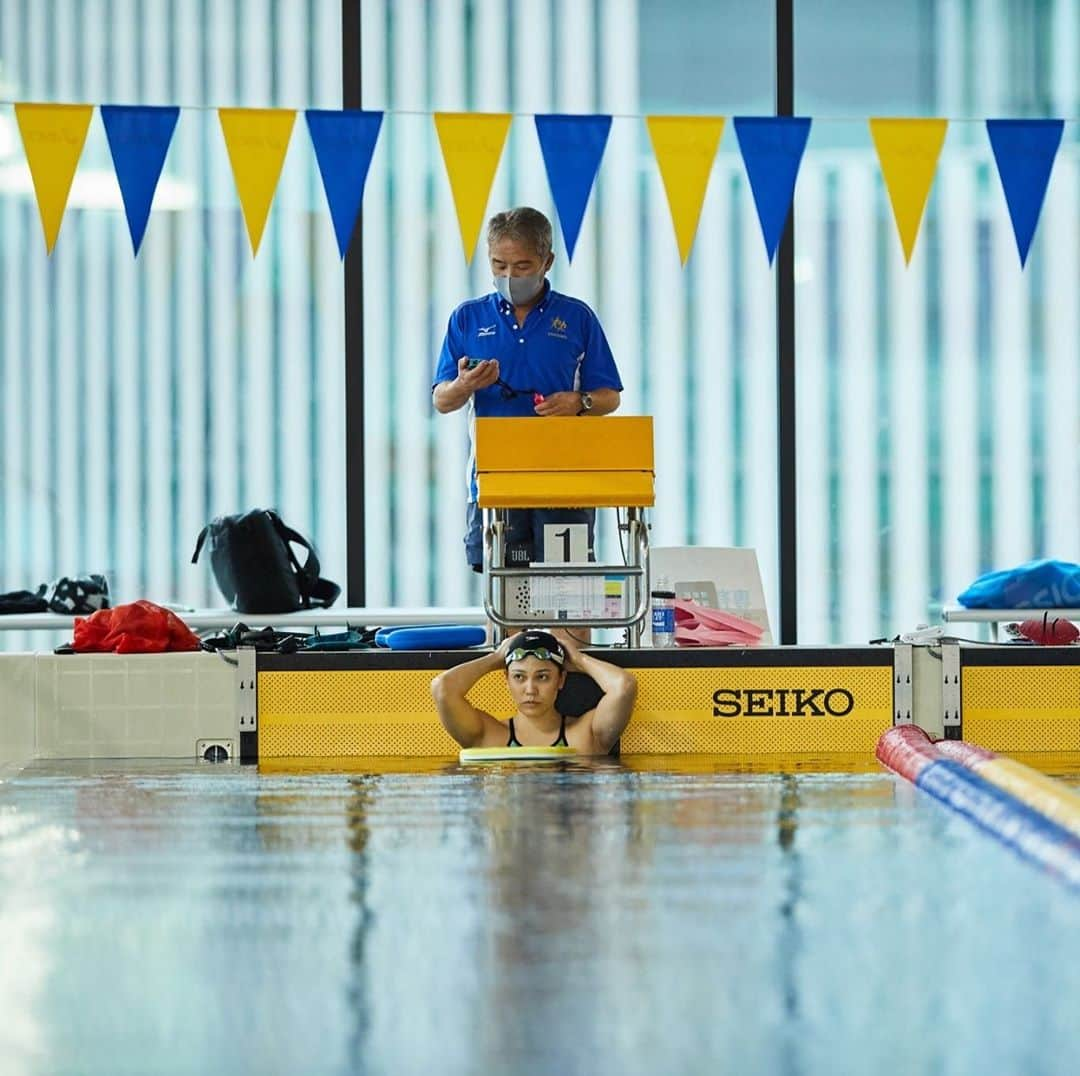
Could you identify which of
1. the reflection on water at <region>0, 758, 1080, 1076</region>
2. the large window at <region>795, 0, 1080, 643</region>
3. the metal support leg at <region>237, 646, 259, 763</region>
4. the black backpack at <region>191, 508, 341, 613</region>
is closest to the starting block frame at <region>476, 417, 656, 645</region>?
the metal support leg at <region>237, 646, 259, 763</region>

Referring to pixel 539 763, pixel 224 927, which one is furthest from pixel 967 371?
pixel 224 927

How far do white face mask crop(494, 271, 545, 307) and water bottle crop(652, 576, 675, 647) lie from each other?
1012 millimetres

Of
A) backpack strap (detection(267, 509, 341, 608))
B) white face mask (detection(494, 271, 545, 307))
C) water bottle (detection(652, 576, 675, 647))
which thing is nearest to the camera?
white face mask (detection(494, 271, 545, 307))

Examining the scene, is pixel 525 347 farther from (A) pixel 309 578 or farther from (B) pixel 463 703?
(A) pixel 309 578

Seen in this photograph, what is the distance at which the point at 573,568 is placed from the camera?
179 inches

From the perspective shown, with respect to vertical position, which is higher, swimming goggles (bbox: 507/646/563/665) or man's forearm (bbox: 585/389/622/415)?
man's forearm (bbox: 585/389/622/415)

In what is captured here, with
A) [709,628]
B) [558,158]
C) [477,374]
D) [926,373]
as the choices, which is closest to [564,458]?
[477,374]

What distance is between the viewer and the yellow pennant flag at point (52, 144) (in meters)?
6.07

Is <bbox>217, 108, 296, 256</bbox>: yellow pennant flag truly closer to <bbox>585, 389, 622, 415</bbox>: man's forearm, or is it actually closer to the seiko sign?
<bbox>585, 389, 622, 415</bbox>: man's forearm

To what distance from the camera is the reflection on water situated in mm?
1429

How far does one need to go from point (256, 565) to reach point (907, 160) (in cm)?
292

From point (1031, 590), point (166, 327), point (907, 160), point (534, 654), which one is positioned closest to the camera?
point (534, 654)

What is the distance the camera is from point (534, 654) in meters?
4.34

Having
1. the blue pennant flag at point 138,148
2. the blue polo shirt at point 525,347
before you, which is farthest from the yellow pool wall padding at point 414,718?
the blue pennant flag at point 138,148
